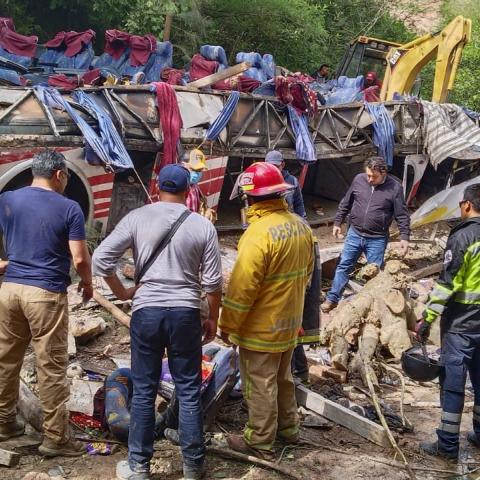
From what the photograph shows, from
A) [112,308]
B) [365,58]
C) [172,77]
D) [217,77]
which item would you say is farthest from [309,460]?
[365,58]

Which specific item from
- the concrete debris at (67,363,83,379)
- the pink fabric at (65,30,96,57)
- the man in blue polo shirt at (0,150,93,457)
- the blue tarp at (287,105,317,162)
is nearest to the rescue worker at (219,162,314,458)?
the man in blue polo shirt at (0,150,93,457)

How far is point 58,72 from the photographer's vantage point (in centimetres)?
1117

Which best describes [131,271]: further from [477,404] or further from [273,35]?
[273,35]

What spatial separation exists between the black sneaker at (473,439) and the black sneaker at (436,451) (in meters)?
0.34

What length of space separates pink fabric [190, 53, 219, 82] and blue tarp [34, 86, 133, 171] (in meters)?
4.51

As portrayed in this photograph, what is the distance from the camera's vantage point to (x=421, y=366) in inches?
163

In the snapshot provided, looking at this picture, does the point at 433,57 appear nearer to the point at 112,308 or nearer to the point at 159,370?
the point at 112,308

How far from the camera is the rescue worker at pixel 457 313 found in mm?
4000

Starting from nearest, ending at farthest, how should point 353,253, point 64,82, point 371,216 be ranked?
point 371,216
point 353,253
point 64,82

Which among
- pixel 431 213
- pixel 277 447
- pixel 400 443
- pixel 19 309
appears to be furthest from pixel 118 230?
pixel 431 213

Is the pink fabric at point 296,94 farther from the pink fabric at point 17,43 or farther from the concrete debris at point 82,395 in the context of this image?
the concrete debris at point 82,395

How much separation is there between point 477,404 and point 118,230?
107 inches

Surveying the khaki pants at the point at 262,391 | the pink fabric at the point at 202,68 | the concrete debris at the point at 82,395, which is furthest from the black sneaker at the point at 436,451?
the pink fabric at the point at 202,68

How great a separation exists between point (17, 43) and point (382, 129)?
6910 millimetres
